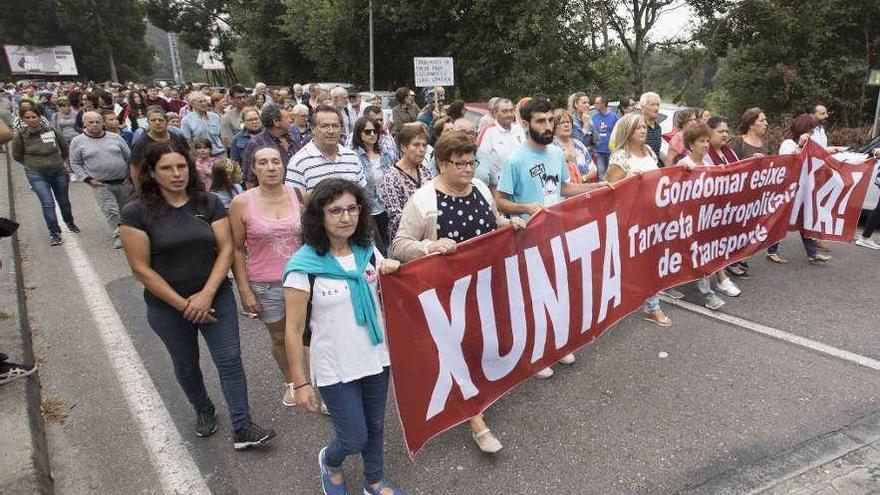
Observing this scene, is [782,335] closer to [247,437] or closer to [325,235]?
[325,235]

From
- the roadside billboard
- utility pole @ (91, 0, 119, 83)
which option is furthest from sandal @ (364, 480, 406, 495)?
utility pole @ (91, 0, 119, 83)

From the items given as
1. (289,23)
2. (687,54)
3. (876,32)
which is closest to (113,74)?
(289,23)

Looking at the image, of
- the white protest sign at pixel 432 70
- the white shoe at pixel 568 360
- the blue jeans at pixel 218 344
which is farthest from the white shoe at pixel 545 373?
the white protest sign at pixel 432 70

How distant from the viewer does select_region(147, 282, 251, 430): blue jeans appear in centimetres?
292

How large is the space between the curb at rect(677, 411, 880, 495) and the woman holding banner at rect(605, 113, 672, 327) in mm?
1541

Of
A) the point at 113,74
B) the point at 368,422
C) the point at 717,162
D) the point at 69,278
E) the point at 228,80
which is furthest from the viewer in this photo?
the point at 113,74

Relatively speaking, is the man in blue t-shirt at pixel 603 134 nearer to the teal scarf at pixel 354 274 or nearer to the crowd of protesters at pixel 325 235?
the crowd of protesters at pixel 325 235

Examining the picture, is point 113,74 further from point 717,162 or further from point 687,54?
point 717,162

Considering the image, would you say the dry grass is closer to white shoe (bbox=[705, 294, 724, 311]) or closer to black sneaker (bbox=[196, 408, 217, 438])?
black sneaker (bbox=[196, 408, 217, 438])

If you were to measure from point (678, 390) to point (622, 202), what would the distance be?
1.35m

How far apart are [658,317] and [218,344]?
3484 millimetres

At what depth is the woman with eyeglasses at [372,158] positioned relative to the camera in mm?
4484

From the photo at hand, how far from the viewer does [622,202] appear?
3.87 m

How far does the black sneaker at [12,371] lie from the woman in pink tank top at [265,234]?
1792 mm
